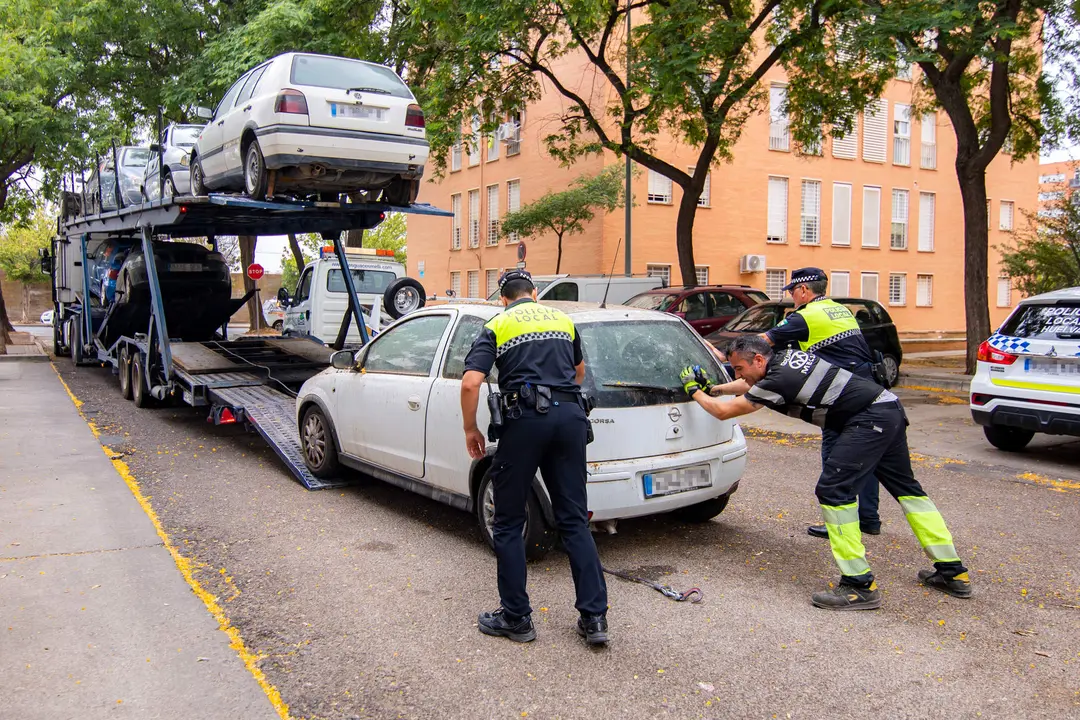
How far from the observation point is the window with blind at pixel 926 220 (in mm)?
32281

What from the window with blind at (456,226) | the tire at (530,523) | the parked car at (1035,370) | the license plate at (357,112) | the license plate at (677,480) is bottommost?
the tire at (530,523)

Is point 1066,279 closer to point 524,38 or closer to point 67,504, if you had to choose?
point 524,38

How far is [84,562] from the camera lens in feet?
16.7

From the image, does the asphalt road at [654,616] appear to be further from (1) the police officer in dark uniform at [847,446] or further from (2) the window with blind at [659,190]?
(2) the window with blind at [659,190]

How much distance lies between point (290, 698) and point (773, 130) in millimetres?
27909

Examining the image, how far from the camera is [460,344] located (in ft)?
18.3

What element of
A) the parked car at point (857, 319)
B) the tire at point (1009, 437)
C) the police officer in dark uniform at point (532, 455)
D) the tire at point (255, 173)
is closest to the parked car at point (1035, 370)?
the tire at point (1009, 437)

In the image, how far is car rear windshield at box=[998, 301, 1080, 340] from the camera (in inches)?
305

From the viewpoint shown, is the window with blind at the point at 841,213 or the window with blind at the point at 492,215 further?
the window with blind at the point at 492,215

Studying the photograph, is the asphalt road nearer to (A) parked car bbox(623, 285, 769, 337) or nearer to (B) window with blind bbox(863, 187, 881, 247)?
(A) parked car bbox(623, 285, 769, 337)

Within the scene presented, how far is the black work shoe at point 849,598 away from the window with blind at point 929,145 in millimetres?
31186

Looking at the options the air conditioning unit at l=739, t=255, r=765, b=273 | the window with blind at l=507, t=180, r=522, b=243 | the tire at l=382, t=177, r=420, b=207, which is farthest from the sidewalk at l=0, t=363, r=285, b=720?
the window with blind at l=507, t=180, r=522, b=243

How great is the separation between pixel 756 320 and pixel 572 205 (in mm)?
11032

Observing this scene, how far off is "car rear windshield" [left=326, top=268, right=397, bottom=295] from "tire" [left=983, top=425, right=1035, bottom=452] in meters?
10.1
